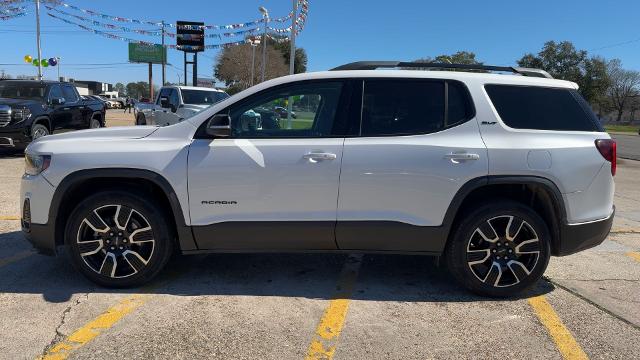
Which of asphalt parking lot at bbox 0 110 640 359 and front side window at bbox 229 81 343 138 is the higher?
front side window at bbox 229 81 343 138

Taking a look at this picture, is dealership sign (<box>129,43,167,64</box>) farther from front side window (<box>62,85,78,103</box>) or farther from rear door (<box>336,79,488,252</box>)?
rear door (<box>336,79,488,252</box>)

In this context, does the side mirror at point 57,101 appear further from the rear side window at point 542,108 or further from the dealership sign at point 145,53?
the dealership sign at point 145,53

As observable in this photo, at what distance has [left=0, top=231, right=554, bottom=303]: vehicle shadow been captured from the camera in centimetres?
414

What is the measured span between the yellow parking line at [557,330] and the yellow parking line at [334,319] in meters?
1.43

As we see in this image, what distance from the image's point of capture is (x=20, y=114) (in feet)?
36.7

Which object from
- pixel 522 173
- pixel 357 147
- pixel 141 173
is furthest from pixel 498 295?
pixel 141 173

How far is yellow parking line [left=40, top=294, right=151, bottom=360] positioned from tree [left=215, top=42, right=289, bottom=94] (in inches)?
2057

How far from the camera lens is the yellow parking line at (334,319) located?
3.23 metres

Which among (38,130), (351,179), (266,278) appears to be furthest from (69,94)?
(351,179)

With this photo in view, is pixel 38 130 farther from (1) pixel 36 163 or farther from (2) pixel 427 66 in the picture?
(2) pixel 427 66

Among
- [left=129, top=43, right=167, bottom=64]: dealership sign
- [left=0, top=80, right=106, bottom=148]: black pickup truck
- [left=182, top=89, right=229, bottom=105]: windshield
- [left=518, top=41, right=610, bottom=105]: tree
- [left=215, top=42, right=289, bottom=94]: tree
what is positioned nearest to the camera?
[left=0, top=80, right=106, bottom=148]: black pickup truck

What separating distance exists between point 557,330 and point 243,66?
5562 centimetres

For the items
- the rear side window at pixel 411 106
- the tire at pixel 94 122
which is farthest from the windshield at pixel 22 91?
the rear side window at pixel 411 106

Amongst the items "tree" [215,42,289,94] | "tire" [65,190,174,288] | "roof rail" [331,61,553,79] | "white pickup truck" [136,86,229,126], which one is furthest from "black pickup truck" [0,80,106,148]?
"tree" [215,42,289,94]
